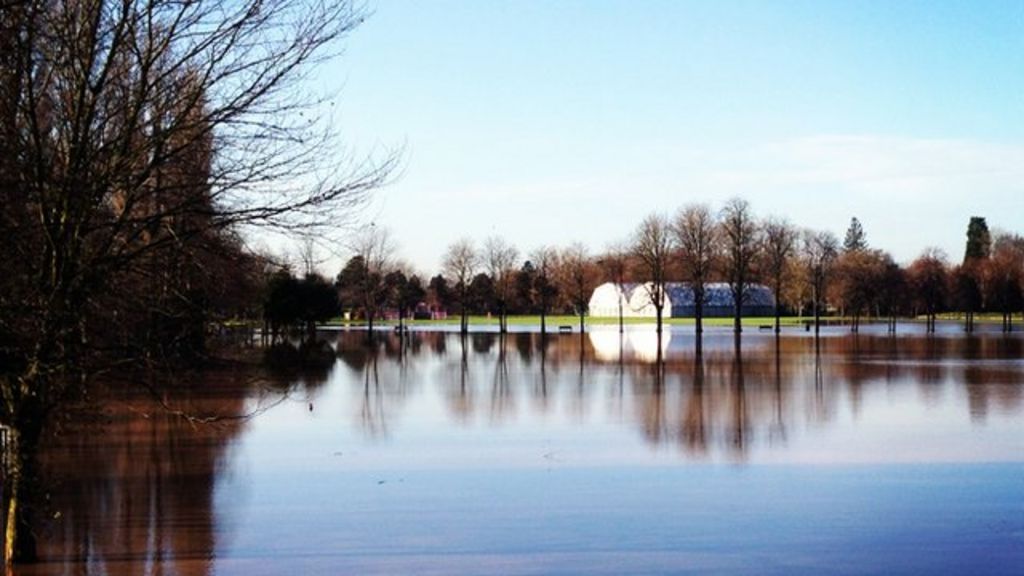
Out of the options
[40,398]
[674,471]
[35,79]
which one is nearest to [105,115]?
[35,79]

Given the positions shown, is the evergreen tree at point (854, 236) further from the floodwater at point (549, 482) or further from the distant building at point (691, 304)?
the floodwater at point (549, 482)

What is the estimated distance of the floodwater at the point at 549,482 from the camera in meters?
11.2

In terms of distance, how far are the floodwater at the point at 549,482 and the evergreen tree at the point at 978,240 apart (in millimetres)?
109428

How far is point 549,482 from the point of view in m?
15.1

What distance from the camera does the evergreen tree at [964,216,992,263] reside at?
428ft

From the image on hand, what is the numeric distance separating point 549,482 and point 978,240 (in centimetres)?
12960

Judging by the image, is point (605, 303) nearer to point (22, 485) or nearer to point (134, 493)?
point (134, 493)

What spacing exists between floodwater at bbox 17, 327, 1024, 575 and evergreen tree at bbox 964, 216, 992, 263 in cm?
10943

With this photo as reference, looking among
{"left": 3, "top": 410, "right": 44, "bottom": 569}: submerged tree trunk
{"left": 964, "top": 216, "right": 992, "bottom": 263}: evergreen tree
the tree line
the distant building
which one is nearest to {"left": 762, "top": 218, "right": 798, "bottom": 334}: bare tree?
the tree line

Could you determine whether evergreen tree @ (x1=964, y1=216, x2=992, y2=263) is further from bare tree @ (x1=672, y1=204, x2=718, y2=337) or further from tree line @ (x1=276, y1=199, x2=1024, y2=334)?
bare tree @ (x1=672, y1=204, x2=718, y2=337)

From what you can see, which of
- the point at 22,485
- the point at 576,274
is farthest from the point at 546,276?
the point at 22,485

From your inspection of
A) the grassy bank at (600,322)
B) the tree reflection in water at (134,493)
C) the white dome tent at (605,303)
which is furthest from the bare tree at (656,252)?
the tree reflection in water at (134,493)

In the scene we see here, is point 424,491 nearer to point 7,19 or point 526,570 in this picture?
point 526,570

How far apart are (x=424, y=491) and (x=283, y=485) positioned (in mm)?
2026
